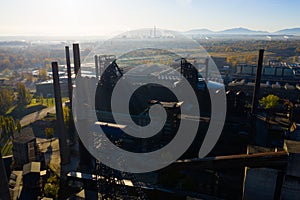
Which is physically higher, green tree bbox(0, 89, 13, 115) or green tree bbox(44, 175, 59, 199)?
green tree bbox(0, 89, 13, 115)

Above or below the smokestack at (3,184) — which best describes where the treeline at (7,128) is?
below

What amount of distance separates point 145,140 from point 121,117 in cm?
272

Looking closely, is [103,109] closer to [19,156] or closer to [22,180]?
[19,156]

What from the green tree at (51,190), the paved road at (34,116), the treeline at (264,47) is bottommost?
the paved road at (34,116)

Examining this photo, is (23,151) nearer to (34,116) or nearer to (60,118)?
(60,118)

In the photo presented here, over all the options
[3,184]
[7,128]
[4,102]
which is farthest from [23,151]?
[4,102]

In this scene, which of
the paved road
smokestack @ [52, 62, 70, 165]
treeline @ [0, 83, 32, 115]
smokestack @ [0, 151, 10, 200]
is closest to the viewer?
smokestack @ [0, 151, 10, 200]

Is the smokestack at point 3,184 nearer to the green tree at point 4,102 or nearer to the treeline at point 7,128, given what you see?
the treeline at point 7,128

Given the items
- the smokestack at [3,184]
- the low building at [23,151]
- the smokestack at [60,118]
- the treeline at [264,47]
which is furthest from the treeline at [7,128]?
the treeline at [264,47]

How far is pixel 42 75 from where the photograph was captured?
37.3 metres

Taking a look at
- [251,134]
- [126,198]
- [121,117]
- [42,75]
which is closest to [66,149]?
[121,117]

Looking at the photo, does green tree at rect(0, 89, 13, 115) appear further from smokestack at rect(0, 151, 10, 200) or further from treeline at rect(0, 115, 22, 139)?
smokestack at rect(0, 151, 10, 200)

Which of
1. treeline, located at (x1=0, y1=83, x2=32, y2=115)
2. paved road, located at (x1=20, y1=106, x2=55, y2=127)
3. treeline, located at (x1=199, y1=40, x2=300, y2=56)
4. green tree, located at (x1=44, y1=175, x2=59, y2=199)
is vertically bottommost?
paved road, located at (x1=20, y1=106, x2=55, y2=127)

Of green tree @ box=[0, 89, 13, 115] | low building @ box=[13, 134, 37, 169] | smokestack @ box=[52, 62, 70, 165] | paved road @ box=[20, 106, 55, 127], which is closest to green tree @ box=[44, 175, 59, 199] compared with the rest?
smokestack @ box=[52, 62, 70, 165]
